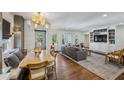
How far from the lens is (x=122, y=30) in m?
5.53

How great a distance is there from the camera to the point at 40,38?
434 cm

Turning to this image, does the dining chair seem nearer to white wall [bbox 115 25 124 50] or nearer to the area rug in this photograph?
the area rug

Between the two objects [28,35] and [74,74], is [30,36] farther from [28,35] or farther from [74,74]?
[74,74]

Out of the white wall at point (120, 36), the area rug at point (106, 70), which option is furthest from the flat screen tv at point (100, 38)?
the area rug at point (106, 70)

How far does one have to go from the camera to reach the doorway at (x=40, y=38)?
4.25m

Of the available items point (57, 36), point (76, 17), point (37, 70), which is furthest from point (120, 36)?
point (37, 70)

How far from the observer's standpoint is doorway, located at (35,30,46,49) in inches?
167

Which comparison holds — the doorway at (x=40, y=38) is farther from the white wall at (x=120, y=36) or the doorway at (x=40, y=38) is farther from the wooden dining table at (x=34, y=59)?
the white wall at (x=120, y=36)

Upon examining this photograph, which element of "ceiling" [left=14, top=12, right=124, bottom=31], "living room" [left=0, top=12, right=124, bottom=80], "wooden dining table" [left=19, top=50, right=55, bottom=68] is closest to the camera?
"wooden dining table" [left=19, top=50, right=55, bottom=68]

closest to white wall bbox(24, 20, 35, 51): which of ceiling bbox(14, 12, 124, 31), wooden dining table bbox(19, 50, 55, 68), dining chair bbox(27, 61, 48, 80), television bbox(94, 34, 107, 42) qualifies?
ceiling bbox(14, 12, 124, 31)

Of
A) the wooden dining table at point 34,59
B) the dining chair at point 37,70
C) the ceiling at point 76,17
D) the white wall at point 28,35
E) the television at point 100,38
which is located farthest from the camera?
the television at point 100,38
